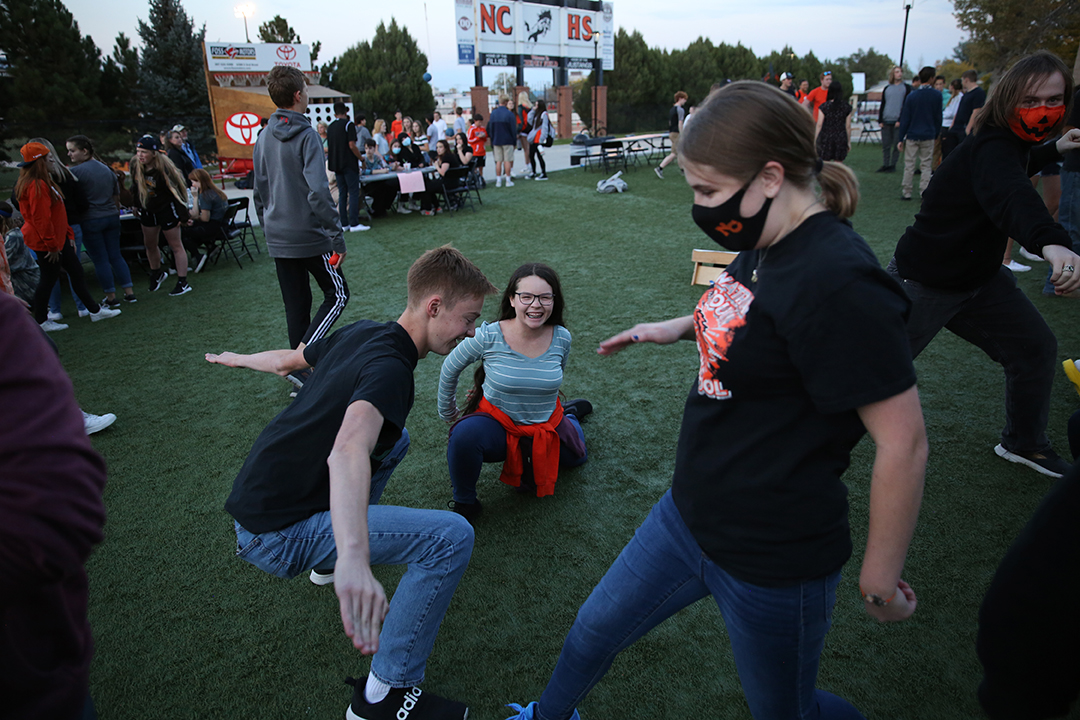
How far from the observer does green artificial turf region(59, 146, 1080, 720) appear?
2.30 meters

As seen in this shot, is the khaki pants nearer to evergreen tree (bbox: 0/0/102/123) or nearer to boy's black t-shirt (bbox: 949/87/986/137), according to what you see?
boy's black t-shirt (bbox: 949/87/986/137)

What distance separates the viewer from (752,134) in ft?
4.06

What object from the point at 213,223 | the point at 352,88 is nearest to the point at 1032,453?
the point at 213,223

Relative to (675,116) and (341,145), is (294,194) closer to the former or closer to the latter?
(341,145)

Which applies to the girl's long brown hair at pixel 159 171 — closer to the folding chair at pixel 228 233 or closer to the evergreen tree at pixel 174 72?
the folding chair at pixel 228 233

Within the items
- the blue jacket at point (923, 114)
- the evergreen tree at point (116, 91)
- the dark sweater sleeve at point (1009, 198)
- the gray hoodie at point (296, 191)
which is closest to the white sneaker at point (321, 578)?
the gray hoodie at point (296, 191)

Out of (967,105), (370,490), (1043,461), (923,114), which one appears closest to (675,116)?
(923,114)

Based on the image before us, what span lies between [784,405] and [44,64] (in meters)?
26.4

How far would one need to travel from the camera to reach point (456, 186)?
1252cm

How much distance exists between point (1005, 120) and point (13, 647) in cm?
346

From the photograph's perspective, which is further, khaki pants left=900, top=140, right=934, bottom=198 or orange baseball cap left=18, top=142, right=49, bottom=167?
khaki pants left=900, top=140, right=934, bottom=198

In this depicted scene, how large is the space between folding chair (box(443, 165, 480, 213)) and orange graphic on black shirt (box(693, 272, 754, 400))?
11158mm

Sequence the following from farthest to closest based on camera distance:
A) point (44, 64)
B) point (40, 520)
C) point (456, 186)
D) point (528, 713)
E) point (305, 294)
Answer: point (44, 64)
point (456, 186)
point (305, 294)
point (528, 713)
point (40, 520)

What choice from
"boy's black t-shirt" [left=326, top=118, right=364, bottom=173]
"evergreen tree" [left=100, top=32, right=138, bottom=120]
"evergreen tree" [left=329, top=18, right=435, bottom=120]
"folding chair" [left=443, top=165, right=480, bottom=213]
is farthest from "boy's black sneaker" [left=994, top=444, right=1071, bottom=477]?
"evergreen tree" [left=329, top=18, right=435, bottom=120]
